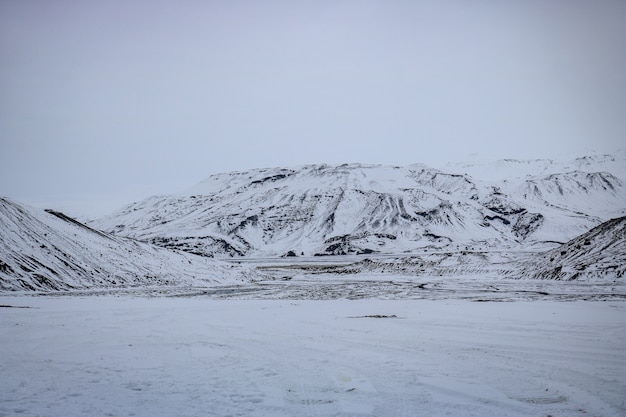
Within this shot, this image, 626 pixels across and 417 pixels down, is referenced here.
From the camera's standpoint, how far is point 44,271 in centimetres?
3027

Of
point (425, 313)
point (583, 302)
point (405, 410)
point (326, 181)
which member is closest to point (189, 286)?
point (425, 313)

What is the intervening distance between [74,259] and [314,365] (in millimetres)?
29600

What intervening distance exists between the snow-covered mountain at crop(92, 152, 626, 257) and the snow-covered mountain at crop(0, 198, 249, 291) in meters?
81.8

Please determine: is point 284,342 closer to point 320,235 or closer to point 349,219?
point 320,235

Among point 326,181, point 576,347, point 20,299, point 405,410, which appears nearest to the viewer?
point 405,410

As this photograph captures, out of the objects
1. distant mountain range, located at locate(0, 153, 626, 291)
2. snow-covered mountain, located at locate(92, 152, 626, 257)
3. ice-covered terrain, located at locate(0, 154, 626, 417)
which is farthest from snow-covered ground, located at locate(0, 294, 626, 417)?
snow-covered mountain, located at locate(92, 152, 626, 257)

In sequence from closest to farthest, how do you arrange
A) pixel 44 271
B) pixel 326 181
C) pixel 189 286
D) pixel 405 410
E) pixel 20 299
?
1. pixel 405 410
2. pixel 20 299
3. pixel 44 271
4. pixel 189 286
5. pixel 326 181

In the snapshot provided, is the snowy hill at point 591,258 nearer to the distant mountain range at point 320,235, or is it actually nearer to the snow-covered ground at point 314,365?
the distant mountain range at point 320,235

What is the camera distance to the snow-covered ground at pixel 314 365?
22.7 ft

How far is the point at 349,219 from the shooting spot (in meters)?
150

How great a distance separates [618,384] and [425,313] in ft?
33.9

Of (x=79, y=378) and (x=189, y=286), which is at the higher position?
(x=79, y=378)

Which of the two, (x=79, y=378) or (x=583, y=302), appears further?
(x=583, y=302)

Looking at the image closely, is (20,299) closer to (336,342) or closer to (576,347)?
(336,342)
